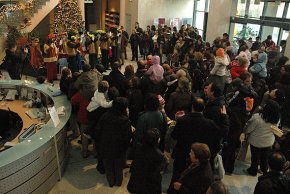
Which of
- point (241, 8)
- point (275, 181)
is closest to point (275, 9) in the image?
point (241, 8)

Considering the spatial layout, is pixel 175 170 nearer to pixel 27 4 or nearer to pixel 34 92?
pixel 34 92

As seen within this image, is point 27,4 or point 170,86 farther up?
point 27,4

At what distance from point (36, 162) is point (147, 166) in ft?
5.47

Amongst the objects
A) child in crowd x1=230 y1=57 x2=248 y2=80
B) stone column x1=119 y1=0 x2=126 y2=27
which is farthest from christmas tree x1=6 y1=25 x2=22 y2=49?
child in crowd x1=230 y1=57 x2=248 y2=80

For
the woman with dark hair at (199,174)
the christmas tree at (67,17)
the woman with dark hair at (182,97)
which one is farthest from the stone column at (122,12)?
the woman with dark hair at (199,174)

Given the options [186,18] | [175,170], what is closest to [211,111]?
[175,170]

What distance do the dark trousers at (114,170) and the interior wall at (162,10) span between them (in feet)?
41.1

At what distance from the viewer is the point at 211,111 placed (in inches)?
158

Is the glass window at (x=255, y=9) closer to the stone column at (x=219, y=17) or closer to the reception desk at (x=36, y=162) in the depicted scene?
the stone column at (x=219, y=17)

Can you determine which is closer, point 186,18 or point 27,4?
point 27,4

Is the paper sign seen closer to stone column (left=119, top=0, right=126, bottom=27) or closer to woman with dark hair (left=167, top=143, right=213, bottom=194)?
woman with dark hair (left=167, top=143, right=213, bottom=194)

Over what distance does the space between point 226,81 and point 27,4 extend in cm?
864

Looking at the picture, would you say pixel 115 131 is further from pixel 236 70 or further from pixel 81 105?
pixel 236 70

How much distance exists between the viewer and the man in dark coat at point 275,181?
2.87 metres
